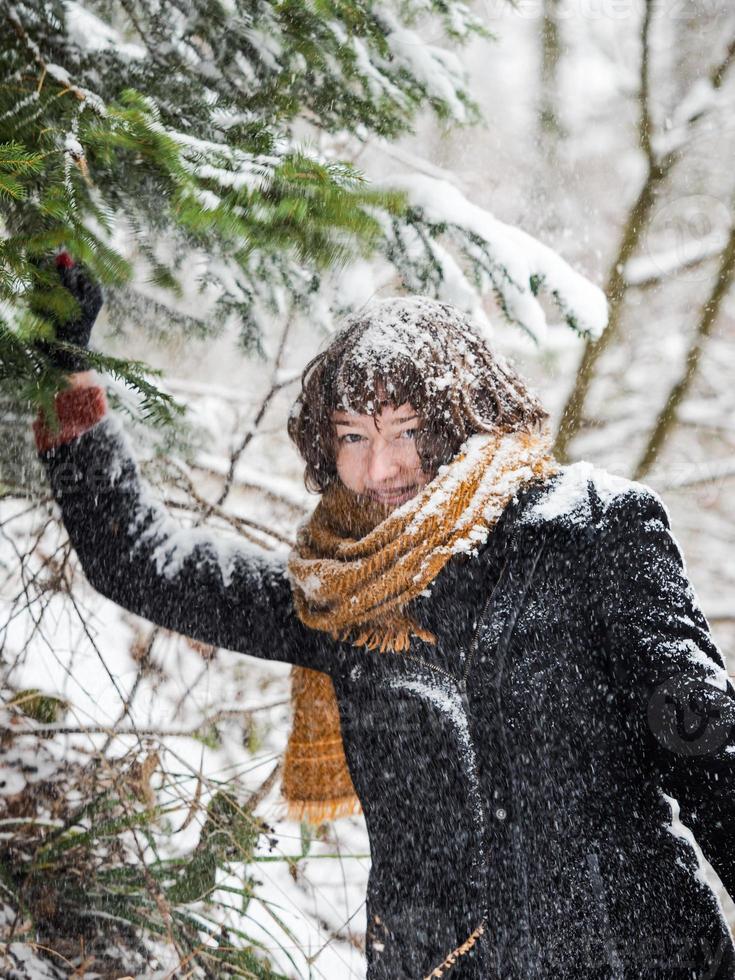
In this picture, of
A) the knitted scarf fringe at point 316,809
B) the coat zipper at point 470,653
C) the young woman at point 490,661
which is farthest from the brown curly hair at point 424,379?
the knitted scarf fringe at point 316,809

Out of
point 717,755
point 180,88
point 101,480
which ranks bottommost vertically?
point 717,755

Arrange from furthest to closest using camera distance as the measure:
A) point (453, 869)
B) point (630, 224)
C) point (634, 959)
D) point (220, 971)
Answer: point (630, 224), point (220, 971), point (453, 869), point (634, 959)

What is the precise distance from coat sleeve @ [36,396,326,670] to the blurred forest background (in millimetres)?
206

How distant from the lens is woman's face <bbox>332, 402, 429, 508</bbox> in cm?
172

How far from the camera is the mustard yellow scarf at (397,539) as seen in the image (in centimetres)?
161

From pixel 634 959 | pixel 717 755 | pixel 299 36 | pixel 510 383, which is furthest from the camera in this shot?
pixel 299 36

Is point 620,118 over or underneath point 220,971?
over

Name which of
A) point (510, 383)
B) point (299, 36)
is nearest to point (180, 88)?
point (299, 36)

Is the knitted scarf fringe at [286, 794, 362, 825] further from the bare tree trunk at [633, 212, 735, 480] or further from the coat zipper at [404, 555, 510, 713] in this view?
the bare tree trunk at [633, 212, 735, 480]

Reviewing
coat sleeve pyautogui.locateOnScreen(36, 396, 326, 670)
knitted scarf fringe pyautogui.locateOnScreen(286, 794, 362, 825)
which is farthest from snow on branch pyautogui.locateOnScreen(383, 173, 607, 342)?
knitted scarf fringe pyautogui.locateOnScreen(286, 794, 362, 825)

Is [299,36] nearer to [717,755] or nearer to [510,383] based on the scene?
[510,383]

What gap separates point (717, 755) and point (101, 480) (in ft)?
5.21

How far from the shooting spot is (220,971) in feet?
7.16

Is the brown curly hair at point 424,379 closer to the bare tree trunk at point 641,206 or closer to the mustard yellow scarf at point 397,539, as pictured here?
the mustard yellow scarf at point 397,539
